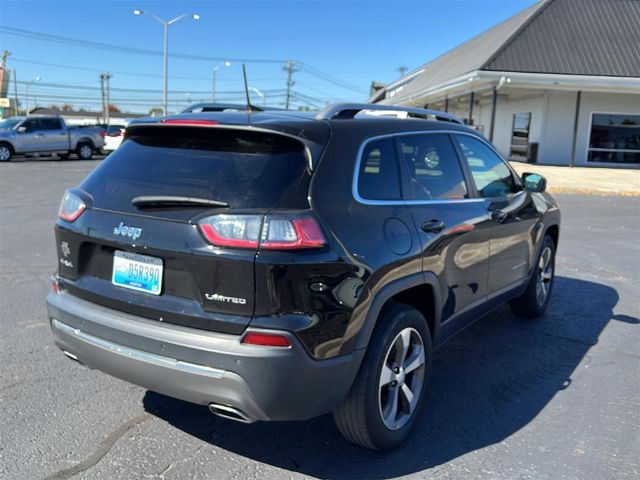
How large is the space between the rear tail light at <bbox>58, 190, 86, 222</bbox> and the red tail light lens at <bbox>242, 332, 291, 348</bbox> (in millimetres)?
1256

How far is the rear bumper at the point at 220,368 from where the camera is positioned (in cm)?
263

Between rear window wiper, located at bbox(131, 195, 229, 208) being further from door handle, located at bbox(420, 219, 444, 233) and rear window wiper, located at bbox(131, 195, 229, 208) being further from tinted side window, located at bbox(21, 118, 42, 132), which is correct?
tinted side window, located at bbox(21, 118, 42, 132)

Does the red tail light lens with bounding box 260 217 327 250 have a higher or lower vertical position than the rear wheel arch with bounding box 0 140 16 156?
higher

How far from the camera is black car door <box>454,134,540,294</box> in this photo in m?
4.38

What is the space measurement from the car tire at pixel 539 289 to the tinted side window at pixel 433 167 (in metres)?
1.77

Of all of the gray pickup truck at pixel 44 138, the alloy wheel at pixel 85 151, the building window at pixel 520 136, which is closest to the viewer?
the gray pickup truck at pixel 44 138

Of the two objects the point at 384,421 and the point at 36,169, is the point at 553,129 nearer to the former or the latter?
the point at 36,169

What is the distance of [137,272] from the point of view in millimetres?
2932

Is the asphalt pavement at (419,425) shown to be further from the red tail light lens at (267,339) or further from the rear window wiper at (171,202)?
the rear window wiper at (171,202)

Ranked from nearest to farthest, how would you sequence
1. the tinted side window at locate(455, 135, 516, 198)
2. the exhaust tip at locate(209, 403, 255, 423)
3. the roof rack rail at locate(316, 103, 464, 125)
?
the exhaust tip at locate(209, 403, 255, 423) < the roof rack rail at locate(316, 103, 464, 125) < the tinted side window at locate(455, 135, 516, 198)

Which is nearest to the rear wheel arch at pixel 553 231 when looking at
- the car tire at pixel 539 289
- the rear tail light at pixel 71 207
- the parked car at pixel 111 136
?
the car tire at pixel 539 289

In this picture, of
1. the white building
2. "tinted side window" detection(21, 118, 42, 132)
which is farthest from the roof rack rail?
"tinted side window" detection(21, 118, 42, 132)

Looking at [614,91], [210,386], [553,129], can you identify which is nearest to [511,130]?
[553,129]

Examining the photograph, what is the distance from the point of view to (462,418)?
3.67 meters
